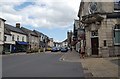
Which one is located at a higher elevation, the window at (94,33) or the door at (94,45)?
the window at (94,33)

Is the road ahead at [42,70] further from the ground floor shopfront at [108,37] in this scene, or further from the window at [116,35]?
the window at [116,35]

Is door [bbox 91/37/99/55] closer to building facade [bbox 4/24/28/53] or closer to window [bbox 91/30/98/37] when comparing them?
window [bbox 91/30/98/37]

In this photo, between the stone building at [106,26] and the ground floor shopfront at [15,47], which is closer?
the stone building at [106,26]

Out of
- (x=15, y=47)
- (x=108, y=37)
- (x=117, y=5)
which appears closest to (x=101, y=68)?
(x=108, y=37)

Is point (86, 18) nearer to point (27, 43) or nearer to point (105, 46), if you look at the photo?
point (105, 46)

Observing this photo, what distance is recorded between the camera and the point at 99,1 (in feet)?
102

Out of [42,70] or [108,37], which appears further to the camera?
[108,37]

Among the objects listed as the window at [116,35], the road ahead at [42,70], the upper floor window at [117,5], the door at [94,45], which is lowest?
the road ahead at [42,70]

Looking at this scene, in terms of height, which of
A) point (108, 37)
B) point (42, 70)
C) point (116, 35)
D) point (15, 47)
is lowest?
point (42, 70)

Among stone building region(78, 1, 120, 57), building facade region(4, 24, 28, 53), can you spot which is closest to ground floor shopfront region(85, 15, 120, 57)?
stone building region(78, 1, 120, 57)

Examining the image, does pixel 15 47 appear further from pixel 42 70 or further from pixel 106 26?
pixel 42 70

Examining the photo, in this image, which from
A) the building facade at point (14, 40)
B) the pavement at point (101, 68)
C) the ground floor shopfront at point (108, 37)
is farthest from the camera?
the building facade at point (14, 40)

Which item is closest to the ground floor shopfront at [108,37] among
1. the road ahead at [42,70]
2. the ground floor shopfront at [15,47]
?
the road ahead at [42,70]

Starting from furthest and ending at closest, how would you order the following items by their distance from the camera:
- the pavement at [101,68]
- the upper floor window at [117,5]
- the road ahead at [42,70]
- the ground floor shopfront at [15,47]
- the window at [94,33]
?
the ground floor shopfront at [15,47], the window at [94,33], the upper floor window at [117,5], the road ahead at [42,70], the pavement at [101,68]
